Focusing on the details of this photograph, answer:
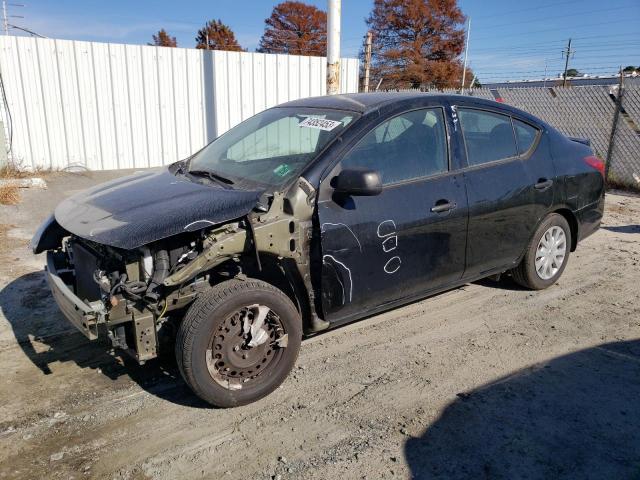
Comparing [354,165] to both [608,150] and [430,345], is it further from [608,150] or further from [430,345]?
[608,150]

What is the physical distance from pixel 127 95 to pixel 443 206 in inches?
345

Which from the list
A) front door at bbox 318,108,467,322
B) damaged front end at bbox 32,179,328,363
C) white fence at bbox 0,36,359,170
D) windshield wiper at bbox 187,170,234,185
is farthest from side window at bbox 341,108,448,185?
white fence at bbox 0,36,359,170

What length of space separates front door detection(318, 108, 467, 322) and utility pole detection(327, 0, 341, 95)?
451 cm

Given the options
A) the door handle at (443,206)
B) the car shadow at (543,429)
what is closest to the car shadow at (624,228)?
the car shadow at (543,429)

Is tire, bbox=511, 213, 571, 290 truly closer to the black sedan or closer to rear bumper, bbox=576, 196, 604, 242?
the black sedan

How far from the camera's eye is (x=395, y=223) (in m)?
3.51

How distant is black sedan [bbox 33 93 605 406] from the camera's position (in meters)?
2.95

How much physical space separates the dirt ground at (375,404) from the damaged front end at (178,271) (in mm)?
461

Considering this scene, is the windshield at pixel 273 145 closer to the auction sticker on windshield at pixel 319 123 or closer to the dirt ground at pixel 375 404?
the auction sticker on windshield at pixel 319 123

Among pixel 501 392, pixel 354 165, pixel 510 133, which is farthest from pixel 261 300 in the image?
pixel 510 133

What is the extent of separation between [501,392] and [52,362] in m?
3.10

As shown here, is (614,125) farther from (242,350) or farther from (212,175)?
(242,350)

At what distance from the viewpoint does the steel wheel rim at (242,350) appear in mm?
3012

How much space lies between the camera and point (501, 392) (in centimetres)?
326
